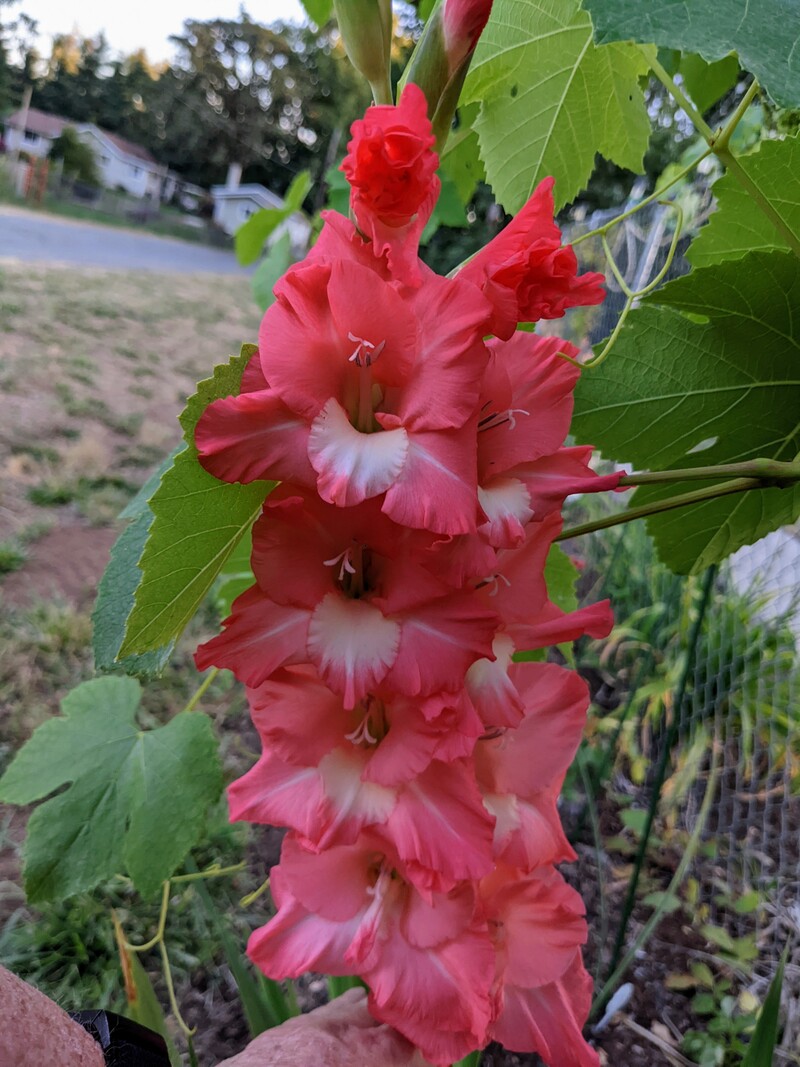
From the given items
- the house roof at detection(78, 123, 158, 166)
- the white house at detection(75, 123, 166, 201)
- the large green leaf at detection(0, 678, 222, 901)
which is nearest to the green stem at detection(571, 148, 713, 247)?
the large green leaf at detection(0, 678, 222, 901)

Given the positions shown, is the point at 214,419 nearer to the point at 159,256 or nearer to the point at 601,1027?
the point at 601,1027

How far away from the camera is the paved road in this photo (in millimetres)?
7645

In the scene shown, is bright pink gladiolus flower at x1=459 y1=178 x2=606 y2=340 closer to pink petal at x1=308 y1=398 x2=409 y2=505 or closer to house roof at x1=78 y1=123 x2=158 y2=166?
pink petal at x1=308 y1=398 x2=409 y2=505

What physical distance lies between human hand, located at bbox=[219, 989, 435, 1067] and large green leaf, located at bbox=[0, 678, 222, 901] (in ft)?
0.62

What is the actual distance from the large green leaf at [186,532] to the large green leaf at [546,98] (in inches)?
12.1

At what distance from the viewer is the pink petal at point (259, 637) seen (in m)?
0.28

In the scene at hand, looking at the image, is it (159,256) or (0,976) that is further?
(159,256)

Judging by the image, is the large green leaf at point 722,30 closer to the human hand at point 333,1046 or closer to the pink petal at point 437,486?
the pink petal at point 437,486

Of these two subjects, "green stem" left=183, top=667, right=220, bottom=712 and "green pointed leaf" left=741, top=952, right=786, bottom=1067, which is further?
"green pointed leaf" left=741, top=952, right=786, bottom=1067

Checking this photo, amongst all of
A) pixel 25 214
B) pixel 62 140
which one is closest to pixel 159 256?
→ pixel 25 214

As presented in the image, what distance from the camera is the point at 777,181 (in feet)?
1.23

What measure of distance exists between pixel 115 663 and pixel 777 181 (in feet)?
1.27

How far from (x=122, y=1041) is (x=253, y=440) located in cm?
26

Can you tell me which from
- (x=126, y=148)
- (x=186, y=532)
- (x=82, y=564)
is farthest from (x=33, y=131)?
(x=186, y=532)
